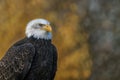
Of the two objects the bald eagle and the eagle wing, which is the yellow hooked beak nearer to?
the bald eagle

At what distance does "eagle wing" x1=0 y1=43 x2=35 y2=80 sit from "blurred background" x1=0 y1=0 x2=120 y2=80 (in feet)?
15.0

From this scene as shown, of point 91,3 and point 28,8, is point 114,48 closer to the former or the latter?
point 91,3

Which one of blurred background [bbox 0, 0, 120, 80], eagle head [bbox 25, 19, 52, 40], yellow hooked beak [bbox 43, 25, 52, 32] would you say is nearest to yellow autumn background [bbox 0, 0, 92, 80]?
blurred background [bbox 0, 0, 120, 80]

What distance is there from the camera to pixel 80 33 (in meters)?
12.6

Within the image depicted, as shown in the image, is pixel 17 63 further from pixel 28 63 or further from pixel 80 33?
pixel 80 33

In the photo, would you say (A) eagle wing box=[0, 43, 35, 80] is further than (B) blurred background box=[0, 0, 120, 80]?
No

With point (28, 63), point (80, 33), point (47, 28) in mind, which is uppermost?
point (80, 33)

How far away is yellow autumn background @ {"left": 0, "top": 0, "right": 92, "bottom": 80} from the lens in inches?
493

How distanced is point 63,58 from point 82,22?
709mm

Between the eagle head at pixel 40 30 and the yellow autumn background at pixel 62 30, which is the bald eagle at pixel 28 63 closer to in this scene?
the eagle head at pixel 40 30

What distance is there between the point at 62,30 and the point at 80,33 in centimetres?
32

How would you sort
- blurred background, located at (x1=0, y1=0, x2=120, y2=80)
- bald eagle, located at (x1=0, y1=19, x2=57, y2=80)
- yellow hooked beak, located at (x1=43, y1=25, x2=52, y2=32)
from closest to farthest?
1. bald eagle, located at (x1=0, y1=19, x2=57, y2=80)
2. yellow hooked beak, located at (x1=43, y1=25, x2=52, y2=32)
3. blurred background, located at (x1=0, y1=0, x2=120, y2=80)

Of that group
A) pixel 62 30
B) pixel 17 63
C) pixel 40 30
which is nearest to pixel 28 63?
pixel 17 63

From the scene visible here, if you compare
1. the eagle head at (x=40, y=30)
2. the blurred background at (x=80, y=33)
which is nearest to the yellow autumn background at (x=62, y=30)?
the blurred background at (x=80, y=33)
